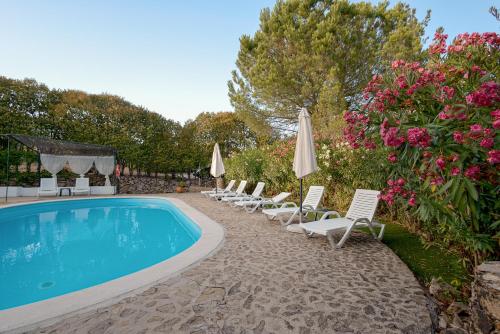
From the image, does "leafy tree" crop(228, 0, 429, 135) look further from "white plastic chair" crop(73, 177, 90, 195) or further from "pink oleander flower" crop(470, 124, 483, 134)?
"white plastic chair" crop(73, 177, 90, 195)

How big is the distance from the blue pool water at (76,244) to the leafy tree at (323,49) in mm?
7797

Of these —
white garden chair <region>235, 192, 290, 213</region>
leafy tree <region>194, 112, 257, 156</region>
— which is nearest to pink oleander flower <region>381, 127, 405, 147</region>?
white garden chair <region>235, 192, 290, 213</region>

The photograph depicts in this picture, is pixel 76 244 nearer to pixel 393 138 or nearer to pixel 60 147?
pixel 393 138

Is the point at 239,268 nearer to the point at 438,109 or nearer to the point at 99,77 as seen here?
the point at 438,109

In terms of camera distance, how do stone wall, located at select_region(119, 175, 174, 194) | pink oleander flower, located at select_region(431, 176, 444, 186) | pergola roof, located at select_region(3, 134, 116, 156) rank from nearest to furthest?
pink oleander flower, located at select_region(431, 176, 444, 186) → pergola roof, located at select_region(3, 134, 116, 156) → stone wall, located at select_region(119, 175, 174, 194)

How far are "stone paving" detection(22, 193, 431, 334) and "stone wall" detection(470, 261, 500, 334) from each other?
0.35 m

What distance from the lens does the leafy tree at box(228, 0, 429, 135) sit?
11.8 m

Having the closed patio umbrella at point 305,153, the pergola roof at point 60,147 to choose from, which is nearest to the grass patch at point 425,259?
the closed patio umbrella at point 305,153

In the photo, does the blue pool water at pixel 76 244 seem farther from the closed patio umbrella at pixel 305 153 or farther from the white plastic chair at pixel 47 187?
the closed patio umbrella at pixel 305 153

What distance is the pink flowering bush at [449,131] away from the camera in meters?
2.27

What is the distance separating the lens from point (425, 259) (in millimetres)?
3936

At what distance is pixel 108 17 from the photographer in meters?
11.0

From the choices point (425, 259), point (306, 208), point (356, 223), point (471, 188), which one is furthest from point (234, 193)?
point (471, 188)

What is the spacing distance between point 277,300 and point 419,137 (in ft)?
6.51
